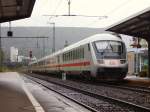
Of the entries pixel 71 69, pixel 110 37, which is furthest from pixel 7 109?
pixel 71 69

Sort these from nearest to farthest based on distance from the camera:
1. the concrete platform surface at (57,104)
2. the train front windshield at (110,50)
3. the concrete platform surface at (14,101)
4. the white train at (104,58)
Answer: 1. the concrete platform surface at (14,101)
2. the concrete platform surface at (57,104)
3. the white train at (104,58)
4. the train front windshield at (110,50)

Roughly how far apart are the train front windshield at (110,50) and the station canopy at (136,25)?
142 cm

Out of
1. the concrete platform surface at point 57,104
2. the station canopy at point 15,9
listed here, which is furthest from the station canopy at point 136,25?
the concrete platform surface at point 57,104

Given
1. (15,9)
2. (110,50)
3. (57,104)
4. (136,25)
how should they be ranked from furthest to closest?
1. (136,25)
2. (110,50)
3. (15,9)
4. (57,104)

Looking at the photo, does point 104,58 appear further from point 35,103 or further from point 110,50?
point 35,103

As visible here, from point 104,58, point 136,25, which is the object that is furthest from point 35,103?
point 136,25

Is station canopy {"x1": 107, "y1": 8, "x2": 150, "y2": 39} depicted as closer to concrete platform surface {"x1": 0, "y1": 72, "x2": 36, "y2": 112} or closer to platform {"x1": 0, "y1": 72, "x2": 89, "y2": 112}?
platform {"x1": 0, "y1": 72, "x2": 89, "y2": 112}

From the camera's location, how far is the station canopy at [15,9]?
25.5 meters

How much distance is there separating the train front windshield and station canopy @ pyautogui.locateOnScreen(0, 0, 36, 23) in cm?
520

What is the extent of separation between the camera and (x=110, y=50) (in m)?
31.8

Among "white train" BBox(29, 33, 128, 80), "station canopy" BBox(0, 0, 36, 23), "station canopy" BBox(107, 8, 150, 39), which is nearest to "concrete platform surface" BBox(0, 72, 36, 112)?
"station canopy" BBox(0, 0, 36, 23)

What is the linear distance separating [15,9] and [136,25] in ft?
28.5

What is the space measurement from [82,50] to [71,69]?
581 cm

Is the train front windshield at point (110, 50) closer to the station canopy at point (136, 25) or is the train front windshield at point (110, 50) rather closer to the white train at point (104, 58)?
the white train at point (104, 58)
